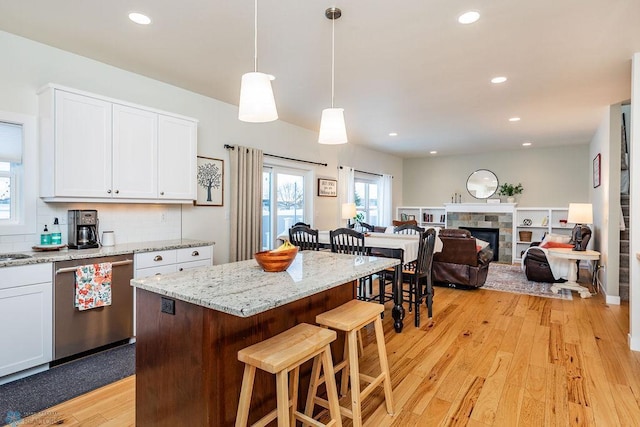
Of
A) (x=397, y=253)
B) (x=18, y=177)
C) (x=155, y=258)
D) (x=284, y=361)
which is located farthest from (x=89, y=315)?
(x=397, y=253)

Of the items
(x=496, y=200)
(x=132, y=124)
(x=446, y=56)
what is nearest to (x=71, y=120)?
(x=132, y=124)

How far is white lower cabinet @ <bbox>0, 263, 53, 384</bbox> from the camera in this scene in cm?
240

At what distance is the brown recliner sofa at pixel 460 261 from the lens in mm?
5082

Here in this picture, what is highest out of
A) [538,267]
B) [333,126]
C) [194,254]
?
[333,126]

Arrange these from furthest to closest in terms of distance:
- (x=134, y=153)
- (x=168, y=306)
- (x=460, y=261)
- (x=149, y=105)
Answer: (x=460, y=261) < (x=149, y=105) < (x=134, y=153) < (x=168, y=306)

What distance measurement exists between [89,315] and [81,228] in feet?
2.60

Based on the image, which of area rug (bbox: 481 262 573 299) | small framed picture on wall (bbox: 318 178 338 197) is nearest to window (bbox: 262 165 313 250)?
small framed picture on wall (bbox: 318 178 338 197)

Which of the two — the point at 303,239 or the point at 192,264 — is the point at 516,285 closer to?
the point at 303,239

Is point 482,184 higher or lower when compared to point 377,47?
lower

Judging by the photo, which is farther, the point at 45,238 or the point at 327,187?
the point at 327,187

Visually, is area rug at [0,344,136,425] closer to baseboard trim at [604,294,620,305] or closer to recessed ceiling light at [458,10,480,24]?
recessed ceiling light at [458,10,480,24]

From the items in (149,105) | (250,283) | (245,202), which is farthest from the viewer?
(245,202)

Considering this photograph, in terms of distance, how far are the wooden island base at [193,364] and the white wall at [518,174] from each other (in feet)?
26.4

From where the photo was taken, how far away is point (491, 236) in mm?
8156
